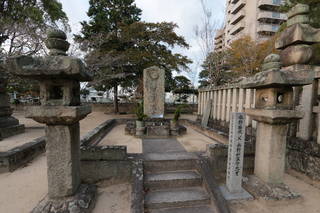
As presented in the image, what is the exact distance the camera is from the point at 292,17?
11.2ft

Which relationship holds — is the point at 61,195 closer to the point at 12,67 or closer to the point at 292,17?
the point at 12,67

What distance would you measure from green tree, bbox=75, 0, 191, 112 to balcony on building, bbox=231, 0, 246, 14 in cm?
2100

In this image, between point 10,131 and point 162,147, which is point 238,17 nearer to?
point 162,147

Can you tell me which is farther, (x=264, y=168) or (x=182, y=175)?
(x=182, y=175)

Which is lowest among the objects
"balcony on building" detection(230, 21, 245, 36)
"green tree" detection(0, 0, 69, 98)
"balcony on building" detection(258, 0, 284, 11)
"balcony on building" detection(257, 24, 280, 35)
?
"green tree" detection(0, 0, 69, 98)

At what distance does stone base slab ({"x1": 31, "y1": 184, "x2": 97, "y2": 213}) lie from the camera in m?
2.07

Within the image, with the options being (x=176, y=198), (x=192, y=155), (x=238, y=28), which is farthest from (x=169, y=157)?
(x=238, y=28)

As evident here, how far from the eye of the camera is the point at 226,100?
19.2ft

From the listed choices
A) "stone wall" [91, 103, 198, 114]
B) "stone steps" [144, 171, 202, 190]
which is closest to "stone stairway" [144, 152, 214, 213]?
"stone steps" [144, 171, 202, 190]

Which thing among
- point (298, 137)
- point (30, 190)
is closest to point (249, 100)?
point (298, 137)

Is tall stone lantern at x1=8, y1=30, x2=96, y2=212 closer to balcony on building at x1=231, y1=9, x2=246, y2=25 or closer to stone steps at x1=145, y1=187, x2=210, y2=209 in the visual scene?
stone steps at x1=145, y1=187, x2=210, y2=209

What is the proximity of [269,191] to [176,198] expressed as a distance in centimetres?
165

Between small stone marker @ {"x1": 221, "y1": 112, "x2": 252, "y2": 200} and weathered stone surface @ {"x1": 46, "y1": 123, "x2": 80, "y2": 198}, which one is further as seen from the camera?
small stone marker @ {"x1": 221, "y1": 112, "x2": 252, "y2": 200}

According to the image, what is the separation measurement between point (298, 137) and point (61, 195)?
513 centimetres
